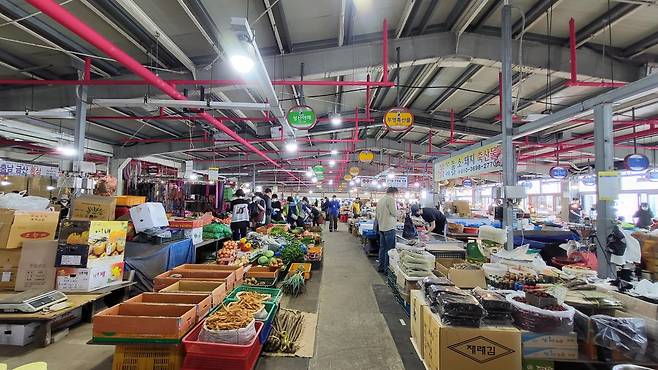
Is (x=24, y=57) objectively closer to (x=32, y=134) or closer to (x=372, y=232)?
(x=32, y=134)

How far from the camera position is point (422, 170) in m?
20.5

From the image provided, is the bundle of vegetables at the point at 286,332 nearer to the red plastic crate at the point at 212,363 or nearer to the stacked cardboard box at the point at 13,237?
the red plastic crate at the point at 212,363

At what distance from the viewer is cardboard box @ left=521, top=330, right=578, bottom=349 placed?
2291mm

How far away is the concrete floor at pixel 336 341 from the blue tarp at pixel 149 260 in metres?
0.92

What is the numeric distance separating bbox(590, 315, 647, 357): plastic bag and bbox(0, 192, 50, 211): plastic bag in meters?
6.58

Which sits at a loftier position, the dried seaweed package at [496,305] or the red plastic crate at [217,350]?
the dried seaweed package at [496,305]

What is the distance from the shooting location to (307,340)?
347 cm

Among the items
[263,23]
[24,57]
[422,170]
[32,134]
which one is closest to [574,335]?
[263,23]

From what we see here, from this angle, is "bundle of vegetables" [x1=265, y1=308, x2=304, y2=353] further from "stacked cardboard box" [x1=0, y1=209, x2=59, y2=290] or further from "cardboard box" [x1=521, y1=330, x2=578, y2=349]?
"stacked cardboard box" [x1=0, y1=209, x2=59, y2=290]

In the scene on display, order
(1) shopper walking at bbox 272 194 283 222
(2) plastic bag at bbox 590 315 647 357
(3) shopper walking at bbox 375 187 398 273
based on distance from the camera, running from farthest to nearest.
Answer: (1) shopper walking at bbox 272 194 283 222
(3) shopper walking at bbox 375 187 398 273
(2) plastic bag at bbox 590 315 647 357

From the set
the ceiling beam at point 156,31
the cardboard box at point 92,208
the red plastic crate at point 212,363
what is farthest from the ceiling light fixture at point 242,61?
the cardboard box at point 92,208

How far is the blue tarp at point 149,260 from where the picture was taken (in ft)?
14.9

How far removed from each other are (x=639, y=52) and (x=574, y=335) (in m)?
5.84

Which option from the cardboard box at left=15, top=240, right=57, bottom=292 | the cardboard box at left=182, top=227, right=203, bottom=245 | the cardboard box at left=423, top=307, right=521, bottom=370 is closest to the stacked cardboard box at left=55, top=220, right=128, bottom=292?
the cardboard box at left=15, top=240, right=57, bottom=292
